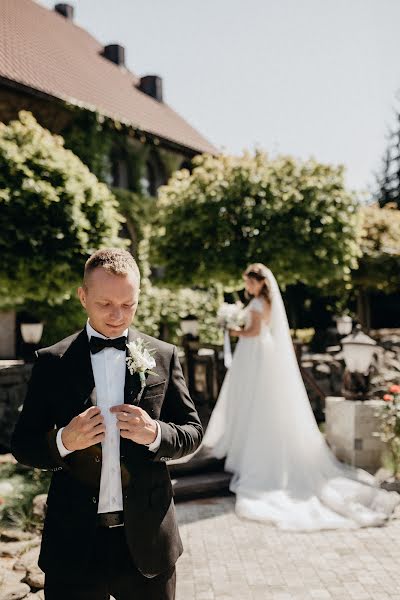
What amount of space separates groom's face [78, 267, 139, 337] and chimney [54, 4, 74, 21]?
25.6m

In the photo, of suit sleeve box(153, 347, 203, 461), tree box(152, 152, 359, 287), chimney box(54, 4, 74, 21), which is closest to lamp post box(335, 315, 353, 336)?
tree box(152, 152, 359, 287)

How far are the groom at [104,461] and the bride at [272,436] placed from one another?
410cm

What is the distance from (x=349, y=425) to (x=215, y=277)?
18.9 ft

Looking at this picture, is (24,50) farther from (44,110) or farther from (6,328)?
(6,328)

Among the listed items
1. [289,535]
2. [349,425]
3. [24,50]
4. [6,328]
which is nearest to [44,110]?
[24,50]

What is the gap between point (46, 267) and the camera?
9.48 metres

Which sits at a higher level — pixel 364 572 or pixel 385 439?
pixel 385 439

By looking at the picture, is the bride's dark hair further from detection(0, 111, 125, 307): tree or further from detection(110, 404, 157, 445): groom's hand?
detection(110, 404, 157, 445): groom's hand

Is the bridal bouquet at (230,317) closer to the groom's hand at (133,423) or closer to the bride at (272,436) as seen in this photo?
the bride at (272,436)

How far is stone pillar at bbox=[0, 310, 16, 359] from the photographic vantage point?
50.4 ft

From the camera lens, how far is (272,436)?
23.7 ft

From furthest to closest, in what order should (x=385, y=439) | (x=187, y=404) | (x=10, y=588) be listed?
(x=385, y=439) → (x=10, y=588) → (x=187, y=404)

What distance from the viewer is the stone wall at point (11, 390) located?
1063 centimetres

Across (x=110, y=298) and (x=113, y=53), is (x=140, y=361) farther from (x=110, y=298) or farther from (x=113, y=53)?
(x=113, y=53)
